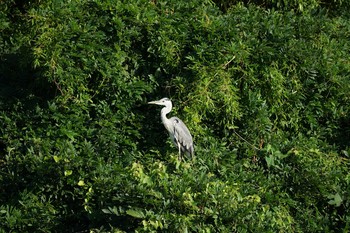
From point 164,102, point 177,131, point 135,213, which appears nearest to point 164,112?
point 164,102

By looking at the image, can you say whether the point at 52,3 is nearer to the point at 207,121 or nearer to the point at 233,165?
the point at 207,121

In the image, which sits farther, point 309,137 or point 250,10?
point 250,10

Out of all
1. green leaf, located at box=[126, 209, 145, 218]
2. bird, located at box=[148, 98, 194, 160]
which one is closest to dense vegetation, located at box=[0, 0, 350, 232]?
bird, located at box=[148, 98, 194, 160]

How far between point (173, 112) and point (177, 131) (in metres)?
0.40

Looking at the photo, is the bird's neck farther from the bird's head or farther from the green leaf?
the green leaf

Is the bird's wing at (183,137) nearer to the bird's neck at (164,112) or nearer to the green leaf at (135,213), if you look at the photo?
the bird's neck at (164,112)

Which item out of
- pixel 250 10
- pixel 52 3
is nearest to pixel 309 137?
pixel 250 10

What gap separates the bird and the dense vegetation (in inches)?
4.6

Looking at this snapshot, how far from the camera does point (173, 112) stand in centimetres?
782

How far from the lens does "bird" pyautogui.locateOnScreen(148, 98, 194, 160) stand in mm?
7457

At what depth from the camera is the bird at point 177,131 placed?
746 cm

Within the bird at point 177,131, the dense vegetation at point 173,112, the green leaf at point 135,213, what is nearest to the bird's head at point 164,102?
the bird at point 177,131

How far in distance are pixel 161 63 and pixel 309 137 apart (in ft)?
5.47

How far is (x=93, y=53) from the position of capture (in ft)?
25.3
